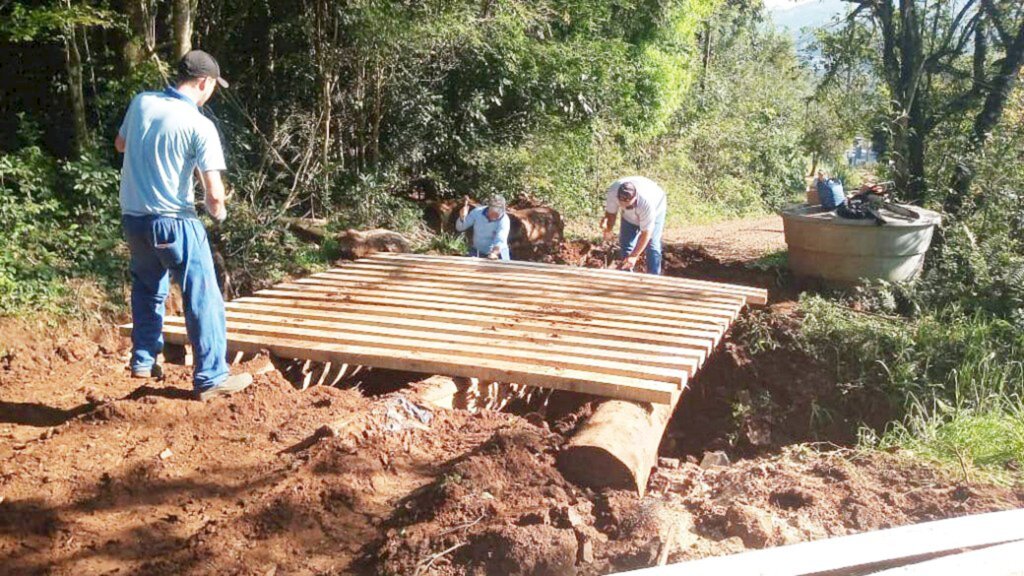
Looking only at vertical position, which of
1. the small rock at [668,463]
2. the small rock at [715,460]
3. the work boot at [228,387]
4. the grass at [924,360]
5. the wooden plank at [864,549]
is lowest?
the small rock at [668,463]

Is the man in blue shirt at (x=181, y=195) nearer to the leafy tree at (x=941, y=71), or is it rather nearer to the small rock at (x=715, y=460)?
the small rock at (x=715, y=460)

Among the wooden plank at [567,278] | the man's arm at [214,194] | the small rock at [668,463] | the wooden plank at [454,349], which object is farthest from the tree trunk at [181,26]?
the small rock at [668,463]

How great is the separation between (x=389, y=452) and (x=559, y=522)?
99cm

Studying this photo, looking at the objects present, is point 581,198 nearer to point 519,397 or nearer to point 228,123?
point 228,123

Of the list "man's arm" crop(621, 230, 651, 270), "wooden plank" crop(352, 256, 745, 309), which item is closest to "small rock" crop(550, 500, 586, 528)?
"wooden plank" crop(352, 256, 745, 309)

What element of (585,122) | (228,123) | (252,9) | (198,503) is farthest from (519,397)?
(585,122)

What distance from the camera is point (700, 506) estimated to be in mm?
3350

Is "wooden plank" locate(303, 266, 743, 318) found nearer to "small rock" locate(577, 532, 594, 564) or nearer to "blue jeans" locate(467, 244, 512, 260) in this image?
"blue jeans" locate(467, 244, 512, 260)

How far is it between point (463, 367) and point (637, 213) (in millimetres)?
3205

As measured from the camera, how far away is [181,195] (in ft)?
12.3

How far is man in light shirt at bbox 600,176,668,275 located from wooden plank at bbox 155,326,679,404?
2.88 m

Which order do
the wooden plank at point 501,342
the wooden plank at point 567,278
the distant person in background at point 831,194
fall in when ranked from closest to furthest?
the wooden plank at point 501,342 → the wooden plank at point 567,278 → the distant person in background at point 831,194

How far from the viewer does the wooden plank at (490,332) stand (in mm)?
4691

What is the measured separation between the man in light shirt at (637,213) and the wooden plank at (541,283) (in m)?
0.74
